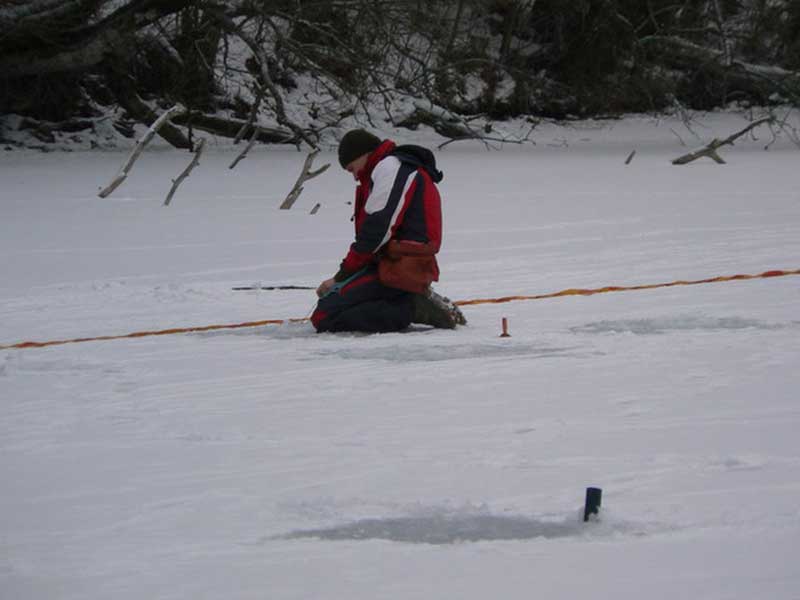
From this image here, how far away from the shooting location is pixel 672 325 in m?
6.11

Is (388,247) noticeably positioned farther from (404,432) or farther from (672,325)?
(404,432)

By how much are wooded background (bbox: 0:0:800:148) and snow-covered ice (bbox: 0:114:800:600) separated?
7101 mm

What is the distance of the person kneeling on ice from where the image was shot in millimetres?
5840

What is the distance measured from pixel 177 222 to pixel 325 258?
2.10 metres

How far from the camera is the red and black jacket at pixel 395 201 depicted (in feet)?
19.1

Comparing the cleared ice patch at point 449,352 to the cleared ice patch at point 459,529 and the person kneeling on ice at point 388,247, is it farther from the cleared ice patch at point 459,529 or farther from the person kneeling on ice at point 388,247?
the cleared ice patch at point 459,529

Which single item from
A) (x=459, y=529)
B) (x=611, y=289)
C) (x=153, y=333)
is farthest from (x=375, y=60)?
(x=459, y=529)

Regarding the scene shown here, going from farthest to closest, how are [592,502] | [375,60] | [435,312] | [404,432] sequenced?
[375,60] → [435,312] → [404,432] → [592,502]

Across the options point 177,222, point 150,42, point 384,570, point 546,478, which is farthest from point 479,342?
point 150,42

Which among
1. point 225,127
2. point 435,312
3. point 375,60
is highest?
point 375,60

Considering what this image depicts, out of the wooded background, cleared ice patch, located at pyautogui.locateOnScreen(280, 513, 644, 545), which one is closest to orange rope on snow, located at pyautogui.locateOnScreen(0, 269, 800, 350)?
cleared ice patch, located at pyautogui.locateOnScreen(280, 513, 644, 545)

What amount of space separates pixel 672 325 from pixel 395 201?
1.34 m

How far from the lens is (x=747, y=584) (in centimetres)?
290

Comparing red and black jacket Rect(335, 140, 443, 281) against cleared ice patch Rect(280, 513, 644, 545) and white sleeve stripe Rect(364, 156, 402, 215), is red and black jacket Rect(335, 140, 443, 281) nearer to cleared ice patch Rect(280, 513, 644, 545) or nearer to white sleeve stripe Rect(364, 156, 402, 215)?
white sleeve stripe Rect(364, 156, 402, 215)
